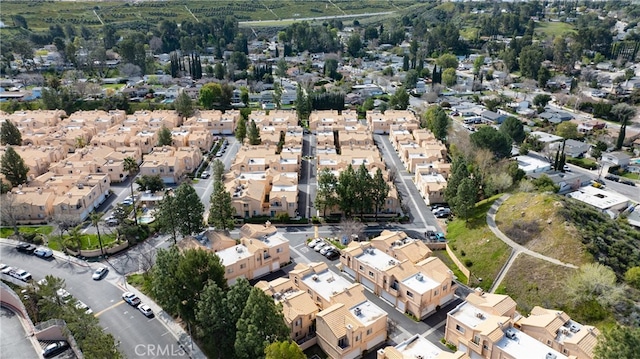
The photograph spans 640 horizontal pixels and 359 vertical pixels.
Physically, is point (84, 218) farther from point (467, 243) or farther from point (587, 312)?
point (587, 312)

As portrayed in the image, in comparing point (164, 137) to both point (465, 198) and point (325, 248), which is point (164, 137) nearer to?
point (325, 248)

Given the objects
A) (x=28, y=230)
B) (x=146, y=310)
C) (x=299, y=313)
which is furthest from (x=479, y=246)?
(x=28, y=230)

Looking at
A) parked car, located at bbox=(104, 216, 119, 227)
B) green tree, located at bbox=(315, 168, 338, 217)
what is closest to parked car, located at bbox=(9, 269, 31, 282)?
parked car, located at bbox=(104, 216, 119, 227)

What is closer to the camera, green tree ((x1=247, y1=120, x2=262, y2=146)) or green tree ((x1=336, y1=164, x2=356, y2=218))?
green tree ((x1=336, y1=164, x2=356, y2=218))

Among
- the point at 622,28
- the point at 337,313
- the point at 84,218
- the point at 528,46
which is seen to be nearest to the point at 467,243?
the point at 337,313

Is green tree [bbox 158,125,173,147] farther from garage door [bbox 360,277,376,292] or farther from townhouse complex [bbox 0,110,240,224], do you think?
garage door [bbox 360,277,376,292]

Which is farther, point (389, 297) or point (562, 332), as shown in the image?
point (389, 297)

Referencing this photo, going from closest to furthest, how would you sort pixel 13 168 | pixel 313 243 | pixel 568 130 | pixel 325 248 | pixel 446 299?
pixel 446 299
pixel 325 248
pixel 313 243
pixel 13 168
pixel 568 130
